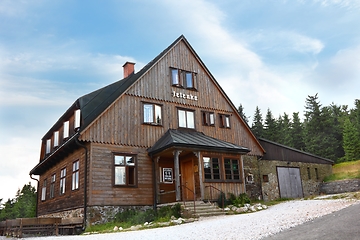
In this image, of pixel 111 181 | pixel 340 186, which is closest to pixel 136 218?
pixel 111 181

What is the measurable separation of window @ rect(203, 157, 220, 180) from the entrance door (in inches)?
44.8

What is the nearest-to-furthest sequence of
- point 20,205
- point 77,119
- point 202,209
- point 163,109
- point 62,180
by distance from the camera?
point 202,209 → point 77,119 → point 163,109 → point 62,180 → point 20,205

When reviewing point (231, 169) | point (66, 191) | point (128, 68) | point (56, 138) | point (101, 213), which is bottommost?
point (101, 213)

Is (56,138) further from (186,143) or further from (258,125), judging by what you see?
(258,125)

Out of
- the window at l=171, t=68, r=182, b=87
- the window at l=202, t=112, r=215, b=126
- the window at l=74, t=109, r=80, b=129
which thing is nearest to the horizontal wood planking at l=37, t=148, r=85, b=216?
the window at l=74, t=109, r=80, b=129

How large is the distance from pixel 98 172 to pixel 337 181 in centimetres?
1935

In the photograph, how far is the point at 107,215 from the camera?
56.2 feet

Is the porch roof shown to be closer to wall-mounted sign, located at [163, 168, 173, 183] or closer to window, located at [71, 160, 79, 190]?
wall-mounted sign, located at [163, 168, 173, 183]

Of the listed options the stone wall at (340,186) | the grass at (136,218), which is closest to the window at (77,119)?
the grass at (136,218)

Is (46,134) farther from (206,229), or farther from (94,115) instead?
(206,229)

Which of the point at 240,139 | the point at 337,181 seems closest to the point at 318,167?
the point at 337,181

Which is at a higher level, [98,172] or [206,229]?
[98,172]

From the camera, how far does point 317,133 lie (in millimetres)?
49156

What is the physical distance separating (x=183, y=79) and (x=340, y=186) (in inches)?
604
